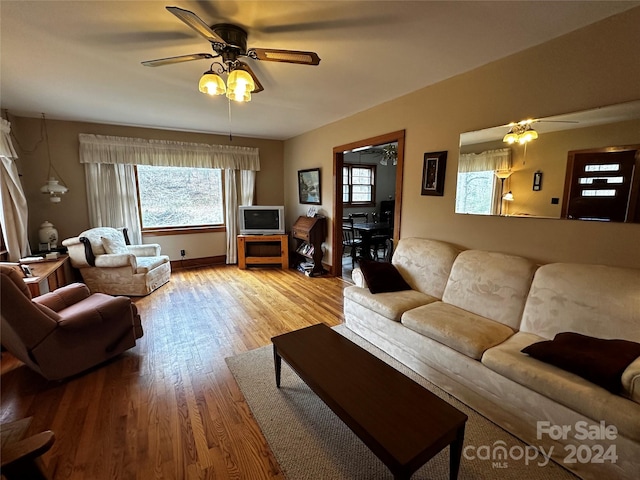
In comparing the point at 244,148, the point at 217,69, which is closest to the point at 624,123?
the point at 217,69

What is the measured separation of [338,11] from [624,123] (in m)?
1.95

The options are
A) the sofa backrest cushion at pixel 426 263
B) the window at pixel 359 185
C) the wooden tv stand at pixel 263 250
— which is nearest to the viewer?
the sofa backrest cushion at pixel 426 263

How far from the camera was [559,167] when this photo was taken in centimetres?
210

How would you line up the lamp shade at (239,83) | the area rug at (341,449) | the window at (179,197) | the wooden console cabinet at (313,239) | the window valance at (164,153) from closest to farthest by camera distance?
the area rug at (341,449)
the lamp shade at (239,83)
the window valance at (164,153)
the wooden console cabinet at (313,239)
the window at (179,197)

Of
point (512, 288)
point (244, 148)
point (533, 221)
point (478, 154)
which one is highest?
point (244, 148)

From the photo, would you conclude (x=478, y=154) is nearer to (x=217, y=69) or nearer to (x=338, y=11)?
(x=338, y=11)

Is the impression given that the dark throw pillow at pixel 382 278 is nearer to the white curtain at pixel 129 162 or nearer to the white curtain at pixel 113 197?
the white curtain at pixel 129 162

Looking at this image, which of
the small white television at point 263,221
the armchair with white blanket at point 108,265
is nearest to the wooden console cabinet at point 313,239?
the small white television at point 263,221

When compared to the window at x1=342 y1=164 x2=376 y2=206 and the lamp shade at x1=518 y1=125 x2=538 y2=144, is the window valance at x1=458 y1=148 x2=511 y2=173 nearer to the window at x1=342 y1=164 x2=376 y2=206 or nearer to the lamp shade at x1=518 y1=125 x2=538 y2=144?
the lamp shade at x1=518 y1=125 x2=538 y2=144

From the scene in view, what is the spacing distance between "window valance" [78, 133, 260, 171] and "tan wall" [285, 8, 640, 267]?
2839 millimetres

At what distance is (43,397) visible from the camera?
1955mm

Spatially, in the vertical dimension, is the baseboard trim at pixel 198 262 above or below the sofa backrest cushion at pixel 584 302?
below

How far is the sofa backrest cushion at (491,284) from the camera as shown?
2098mm

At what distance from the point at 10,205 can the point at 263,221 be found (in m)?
3.28
